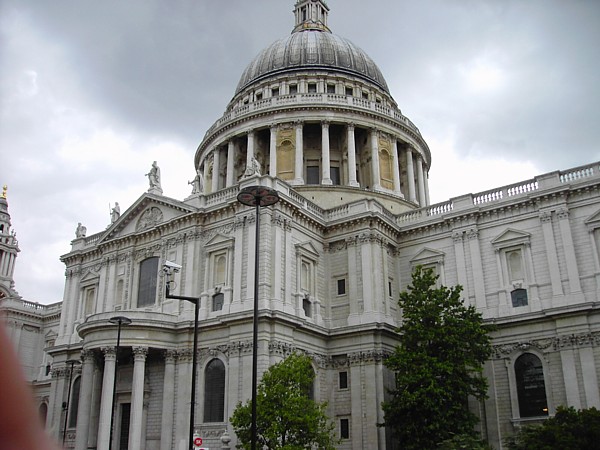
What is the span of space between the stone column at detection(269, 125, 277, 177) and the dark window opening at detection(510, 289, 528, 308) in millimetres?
21757

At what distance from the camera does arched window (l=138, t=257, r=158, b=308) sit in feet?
135

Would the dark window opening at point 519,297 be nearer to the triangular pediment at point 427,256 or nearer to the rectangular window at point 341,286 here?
the triangular pediment at point 427,256

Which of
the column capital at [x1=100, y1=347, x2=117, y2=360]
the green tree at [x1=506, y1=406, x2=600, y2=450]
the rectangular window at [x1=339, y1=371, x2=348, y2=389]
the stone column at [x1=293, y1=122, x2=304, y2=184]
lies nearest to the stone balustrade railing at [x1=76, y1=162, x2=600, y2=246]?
the stone column at [x1=293, y1=122, x2=304, y2=184]

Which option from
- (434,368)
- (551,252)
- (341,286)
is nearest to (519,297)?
(551,252)

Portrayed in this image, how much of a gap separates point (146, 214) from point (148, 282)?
487 centimetres

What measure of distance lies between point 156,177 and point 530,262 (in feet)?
84.0

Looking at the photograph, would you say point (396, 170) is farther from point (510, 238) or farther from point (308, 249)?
point (308, 249)

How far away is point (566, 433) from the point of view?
1003 inches

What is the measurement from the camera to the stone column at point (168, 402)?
34.9 metres

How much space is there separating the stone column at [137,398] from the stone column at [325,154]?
2108 centimetres

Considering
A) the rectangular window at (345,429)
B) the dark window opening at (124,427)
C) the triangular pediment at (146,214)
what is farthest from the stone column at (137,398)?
the rectangular window at (345,429)

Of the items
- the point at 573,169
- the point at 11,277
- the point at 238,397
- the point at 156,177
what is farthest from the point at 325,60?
the point at 11,277

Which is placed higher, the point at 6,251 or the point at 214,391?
the point at 6,251

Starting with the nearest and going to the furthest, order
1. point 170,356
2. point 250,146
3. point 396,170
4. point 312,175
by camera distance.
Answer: point 170,356 < point 312,175 < point 396,170 < point 250,146
